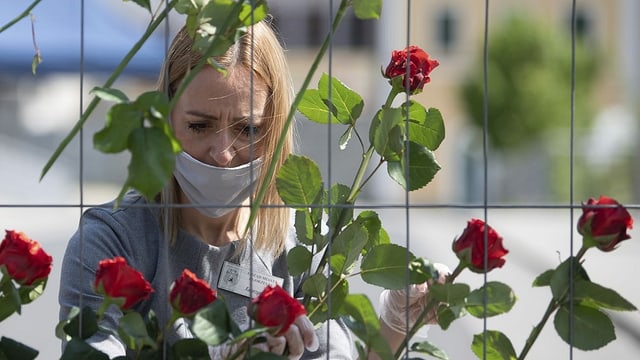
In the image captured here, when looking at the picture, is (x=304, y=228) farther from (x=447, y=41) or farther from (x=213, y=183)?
(x=447, y=41)

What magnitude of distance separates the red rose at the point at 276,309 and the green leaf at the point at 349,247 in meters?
0.14

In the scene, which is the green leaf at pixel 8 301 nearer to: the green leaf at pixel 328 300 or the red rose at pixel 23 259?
the red rose at pixel 23 259

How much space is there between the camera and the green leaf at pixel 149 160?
95cm

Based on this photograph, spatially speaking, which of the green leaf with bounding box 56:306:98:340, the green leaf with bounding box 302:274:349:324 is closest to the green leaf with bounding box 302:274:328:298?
the green leaf with bounding box 302:274:349:324

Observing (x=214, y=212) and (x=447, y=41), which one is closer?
(x=214, y=212)

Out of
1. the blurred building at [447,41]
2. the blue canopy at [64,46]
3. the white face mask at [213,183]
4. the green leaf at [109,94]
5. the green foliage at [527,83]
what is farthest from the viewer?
the blurred building at [447,41]

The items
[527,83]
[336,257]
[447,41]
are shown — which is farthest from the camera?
[447,41]

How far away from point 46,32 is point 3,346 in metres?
5.80

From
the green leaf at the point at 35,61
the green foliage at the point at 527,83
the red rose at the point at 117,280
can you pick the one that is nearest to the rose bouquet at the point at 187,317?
the red rose at the point at 117,280

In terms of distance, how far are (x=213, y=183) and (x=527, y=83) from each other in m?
17.4

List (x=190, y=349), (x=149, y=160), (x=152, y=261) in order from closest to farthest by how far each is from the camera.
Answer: (x=149, y=160)
(x=190, y=349)
(x=152, y=261)

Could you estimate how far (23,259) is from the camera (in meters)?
1.07

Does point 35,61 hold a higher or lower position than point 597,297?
higher

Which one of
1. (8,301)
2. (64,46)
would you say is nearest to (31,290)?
(8,301)
